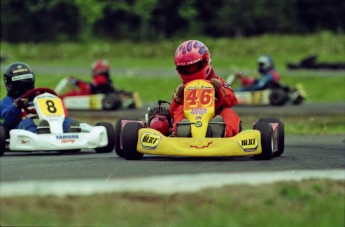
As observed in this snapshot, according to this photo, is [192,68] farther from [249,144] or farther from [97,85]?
[97,85]

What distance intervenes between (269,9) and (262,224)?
145ft

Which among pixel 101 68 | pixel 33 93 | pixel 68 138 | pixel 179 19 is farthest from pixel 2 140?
pixel 179 19

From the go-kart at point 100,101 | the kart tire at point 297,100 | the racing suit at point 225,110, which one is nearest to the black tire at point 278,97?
the kart tire at point 297,100

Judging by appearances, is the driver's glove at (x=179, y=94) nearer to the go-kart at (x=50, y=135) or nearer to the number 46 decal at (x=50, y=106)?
the go-kart at (x=50, y=135)

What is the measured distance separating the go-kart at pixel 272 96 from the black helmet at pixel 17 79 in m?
10.5

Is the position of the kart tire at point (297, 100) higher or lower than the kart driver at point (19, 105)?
lower

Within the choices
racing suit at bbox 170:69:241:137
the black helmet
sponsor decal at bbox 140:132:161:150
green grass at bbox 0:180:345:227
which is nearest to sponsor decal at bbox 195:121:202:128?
racing suit at bbox 170:69:241:137

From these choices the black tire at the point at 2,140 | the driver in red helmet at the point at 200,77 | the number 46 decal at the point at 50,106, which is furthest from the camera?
the number 46 decal at the point at 50,106

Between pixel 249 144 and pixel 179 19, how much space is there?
4242 centimetres

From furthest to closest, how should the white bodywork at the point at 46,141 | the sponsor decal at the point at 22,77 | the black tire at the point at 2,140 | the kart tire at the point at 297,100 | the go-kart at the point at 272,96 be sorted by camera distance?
the kart tire at the point at 297,100
the go-kart at the point at 272,96
the sponsor decal at the point at 22,77
the white bodywork at the point at 46,141
the black tire at the point at 2,140

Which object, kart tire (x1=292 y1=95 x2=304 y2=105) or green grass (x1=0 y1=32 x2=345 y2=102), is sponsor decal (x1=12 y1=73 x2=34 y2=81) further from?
green grass (x1=0 y1=32 x2=345 y2=102)

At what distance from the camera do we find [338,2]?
50562 millimetres

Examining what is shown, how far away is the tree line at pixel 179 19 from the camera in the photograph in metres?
46.0

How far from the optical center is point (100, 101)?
1994 cm
